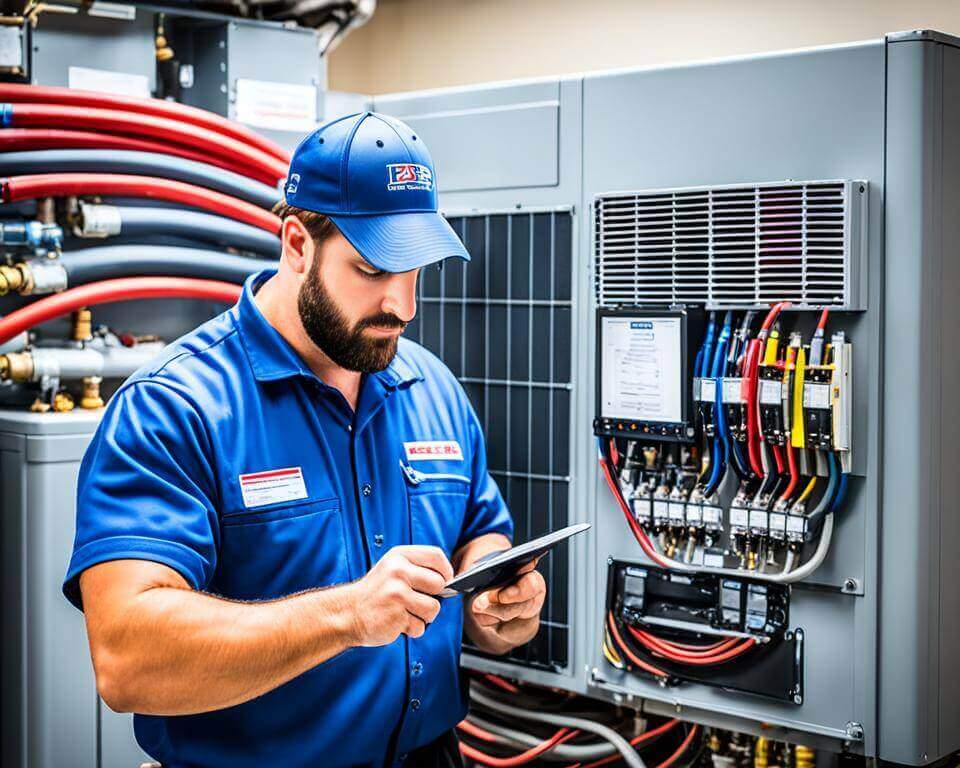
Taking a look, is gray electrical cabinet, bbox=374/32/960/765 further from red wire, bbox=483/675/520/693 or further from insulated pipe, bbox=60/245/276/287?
insulated pipe, bbox=60/245/276/287

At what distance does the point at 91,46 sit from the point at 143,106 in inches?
7.8

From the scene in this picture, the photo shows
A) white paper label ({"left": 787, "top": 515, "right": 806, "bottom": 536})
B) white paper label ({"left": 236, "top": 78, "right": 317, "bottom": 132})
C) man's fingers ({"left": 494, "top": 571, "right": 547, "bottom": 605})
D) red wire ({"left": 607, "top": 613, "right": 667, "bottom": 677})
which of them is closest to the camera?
man's fingers ({"left": 494, "top": 571, "right": 547, "bottom": 605})

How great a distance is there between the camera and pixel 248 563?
4.65ft

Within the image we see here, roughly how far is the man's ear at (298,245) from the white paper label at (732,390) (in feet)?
2.66

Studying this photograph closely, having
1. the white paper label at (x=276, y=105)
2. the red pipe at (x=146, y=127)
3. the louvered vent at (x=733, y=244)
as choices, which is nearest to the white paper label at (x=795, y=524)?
the louvered vent at (x=733, y=244)

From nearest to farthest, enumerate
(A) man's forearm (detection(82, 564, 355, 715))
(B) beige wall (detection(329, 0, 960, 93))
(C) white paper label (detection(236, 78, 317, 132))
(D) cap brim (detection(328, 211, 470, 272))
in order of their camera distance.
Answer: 1. (A) man's forearm (detection(82, 564, 355, 715))
2. (D) cap brim (detection(328, 211, 470, 272))
3. (C) white paper label (detection(236, 78, 317, 132))
4. (B) beige wall (detection(329, 0, 960, 93))

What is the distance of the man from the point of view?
1.25 metres

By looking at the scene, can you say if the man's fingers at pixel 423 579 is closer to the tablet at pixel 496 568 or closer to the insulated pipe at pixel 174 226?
the tablet at pixel 496 568

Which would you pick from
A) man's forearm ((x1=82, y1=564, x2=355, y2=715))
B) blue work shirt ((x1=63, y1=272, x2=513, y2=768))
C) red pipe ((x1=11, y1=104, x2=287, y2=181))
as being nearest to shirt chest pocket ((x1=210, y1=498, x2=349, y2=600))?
blue work shirt ((x1=63, y1=272, x2=513, y2=768))

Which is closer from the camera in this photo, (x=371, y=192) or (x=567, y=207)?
(x=371, y=192)

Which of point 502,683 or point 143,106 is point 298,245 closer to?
point 143,106

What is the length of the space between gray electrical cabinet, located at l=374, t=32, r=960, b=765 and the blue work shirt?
67cm

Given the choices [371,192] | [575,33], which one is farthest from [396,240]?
[575,33]

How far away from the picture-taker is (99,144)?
212 centimetres
